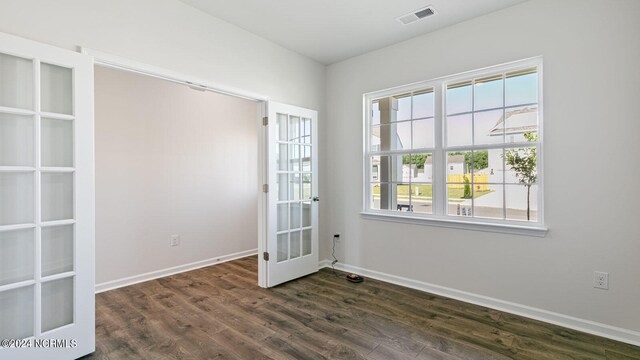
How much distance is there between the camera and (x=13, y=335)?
1869 millimetres

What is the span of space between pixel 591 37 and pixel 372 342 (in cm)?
298

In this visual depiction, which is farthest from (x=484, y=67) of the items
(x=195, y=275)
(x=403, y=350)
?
(x=195, y=275)

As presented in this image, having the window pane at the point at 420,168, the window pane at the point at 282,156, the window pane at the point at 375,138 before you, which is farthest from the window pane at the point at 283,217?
the window pane at the point at 420,168

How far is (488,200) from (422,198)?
664mm

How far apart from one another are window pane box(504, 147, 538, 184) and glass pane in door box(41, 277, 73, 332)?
3.68 metres

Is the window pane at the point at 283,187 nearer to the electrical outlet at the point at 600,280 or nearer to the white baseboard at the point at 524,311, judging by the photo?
the white baseboard at the point at 524,311

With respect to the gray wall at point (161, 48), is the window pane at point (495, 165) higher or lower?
lower

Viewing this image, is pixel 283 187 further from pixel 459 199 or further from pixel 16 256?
pixel 16 256

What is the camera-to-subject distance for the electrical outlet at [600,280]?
2404 mm

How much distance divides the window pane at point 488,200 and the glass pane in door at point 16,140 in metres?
3.62

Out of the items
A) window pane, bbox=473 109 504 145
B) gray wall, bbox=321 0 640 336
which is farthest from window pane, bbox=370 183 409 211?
window pane, bbox=473 109 504 145

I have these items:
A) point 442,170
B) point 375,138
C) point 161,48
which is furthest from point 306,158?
point 161,48

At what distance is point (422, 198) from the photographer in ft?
11.3

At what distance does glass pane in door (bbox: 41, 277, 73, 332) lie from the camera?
199 centimetres
